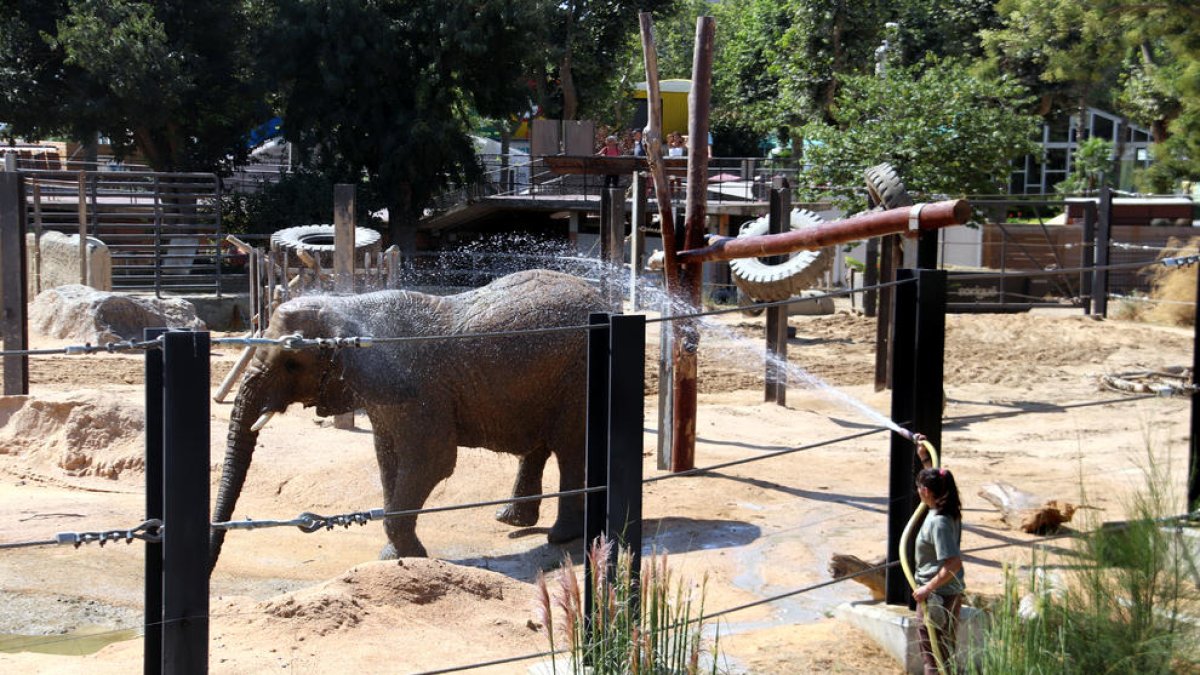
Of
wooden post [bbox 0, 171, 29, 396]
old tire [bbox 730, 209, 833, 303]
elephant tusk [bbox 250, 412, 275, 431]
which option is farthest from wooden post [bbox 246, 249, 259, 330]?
elephant tusk [bbox 250, 412, 275, 431]

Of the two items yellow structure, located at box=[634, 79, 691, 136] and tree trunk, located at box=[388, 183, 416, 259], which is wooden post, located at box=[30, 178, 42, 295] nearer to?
tree trunk, located at box=[388, 183, 416, 259]

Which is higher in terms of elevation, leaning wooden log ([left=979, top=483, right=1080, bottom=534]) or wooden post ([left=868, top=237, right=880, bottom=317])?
wooden post ([left=868, top=237, right=880, bottom=317])

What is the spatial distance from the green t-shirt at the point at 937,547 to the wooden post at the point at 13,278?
9.19 meters

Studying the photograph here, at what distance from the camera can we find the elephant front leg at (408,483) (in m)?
7.93

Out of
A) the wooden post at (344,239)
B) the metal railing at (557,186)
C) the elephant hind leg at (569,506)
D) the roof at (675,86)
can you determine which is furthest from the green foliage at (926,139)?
the roof at (675,86)

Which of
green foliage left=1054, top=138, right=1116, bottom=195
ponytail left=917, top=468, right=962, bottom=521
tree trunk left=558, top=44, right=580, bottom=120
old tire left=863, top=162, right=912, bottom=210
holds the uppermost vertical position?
tree trunk left=558, top=44, right=580, bottom=120

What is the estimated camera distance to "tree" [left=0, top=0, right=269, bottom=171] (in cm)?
2659

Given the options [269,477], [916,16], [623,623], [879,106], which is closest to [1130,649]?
[623,623]

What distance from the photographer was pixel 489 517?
→ 9328 millimetres

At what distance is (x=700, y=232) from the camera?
9.40m

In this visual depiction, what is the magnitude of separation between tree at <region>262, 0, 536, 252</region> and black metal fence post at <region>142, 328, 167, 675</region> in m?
24.1

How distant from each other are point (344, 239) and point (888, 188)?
14.5ft

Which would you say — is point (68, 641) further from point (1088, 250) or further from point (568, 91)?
point (568, 91)

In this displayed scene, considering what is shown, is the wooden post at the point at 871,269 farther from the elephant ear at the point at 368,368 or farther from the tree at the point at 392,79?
the elephant ear at the point at 368,368
